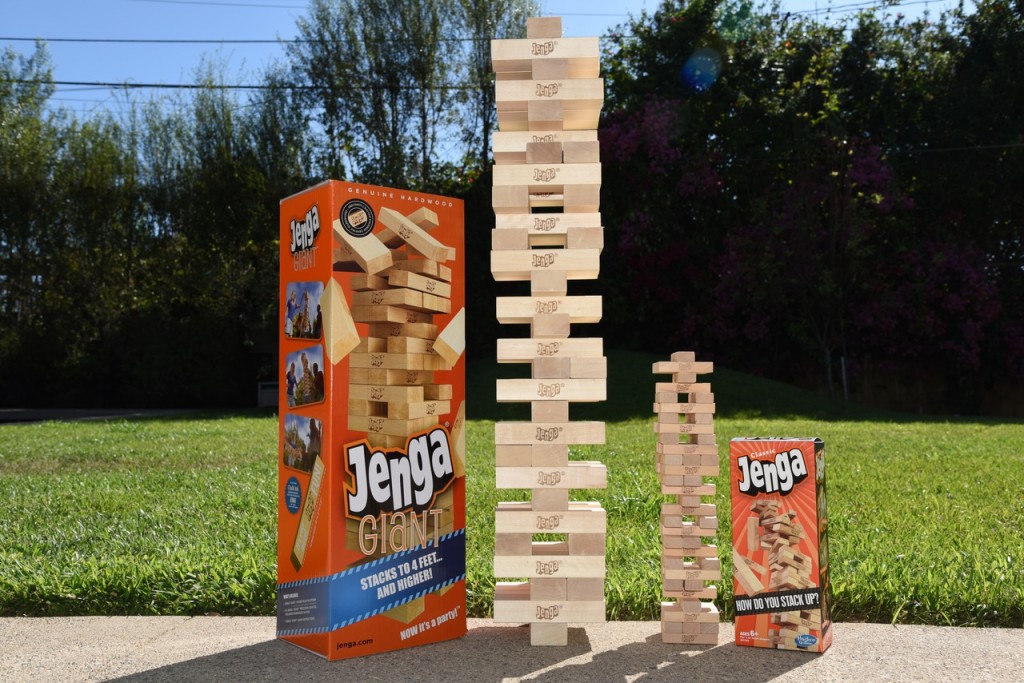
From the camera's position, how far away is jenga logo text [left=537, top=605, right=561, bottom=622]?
380 cm

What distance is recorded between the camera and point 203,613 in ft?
14.8

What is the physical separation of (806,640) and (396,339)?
207cm

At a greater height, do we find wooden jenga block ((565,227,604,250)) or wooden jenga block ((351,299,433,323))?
wooden jenga block ((565,227,604,250))

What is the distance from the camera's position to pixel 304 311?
3.90 metres

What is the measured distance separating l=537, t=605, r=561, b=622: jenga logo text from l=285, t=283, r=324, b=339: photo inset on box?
146 cm

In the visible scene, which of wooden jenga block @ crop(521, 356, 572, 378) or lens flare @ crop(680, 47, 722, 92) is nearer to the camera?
wooden jenga block @ crop(521, 356, 572, 378)

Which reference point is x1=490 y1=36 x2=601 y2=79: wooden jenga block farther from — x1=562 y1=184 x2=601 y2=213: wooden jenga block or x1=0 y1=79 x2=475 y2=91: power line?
x1=0 y1=79 x2=475 y2=91: power line

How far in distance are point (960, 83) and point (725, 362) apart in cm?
781

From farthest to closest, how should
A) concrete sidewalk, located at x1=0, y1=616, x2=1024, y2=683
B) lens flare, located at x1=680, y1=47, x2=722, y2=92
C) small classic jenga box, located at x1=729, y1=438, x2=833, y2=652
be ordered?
lens flare, located at x1=680, y1=47, x2=722, y2=92
small classic jenga box, located at x1=729, y1=438, x2=833, y2=652
concrete sidewalk, located at x1=0, y1=616, x2=1024, y2=683

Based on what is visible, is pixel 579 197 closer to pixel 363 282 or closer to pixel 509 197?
Answer: pixel 509 197

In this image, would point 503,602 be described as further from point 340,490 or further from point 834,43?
point 834,43

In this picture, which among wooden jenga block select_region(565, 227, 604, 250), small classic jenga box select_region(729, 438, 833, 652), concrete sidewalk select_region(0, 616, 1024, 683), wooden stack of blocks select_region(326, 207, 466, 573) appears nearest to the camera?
concrete sidewalk select_region(0, 616, 1024, 683)

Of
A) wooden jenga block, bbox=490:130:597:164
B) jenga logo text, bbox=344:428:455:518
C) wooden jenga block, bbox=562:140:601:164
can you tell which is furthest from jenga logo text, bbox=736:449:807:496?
wooden jenga block, bbox=490:130:597:164

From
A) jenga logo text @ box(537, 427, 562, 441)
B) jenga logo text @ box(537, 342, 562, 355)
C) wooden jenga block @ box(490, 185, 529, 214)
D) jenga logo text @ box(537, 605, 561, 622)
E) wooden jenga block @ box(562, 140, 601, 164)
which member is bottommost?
jenga logo text @ box(537, 605, 561, 622)
